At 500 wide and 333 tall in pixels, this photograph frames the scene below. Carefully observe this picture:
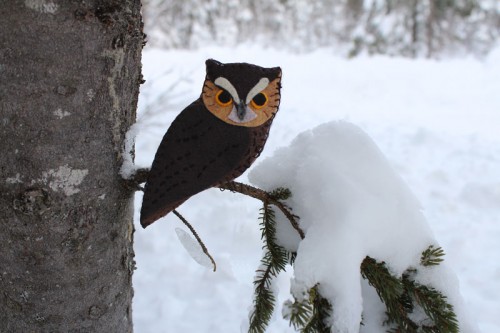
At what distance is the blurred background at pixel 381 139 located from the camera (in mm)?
2141

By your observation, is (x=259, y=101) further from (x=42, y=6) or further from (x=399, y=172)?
(x=399, y=172)

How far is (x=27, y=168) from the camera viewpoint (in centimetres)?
70

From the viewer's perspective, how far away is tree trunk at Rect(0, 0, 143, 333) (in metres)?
0.66

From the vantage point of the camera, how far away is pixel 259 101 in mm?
749

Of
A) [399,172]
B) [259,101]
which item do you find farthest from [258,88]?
[399,172]

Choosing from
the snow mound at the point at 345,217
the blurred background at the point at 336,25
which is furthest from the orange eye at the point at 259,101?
the blurred background at the point at 336,25

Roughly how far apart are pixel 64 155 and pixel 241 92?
0.30 m

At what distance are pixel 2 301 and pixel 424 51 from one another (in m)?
11.6

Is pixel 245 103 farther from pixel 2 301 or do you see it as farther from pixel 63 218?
pixel 2 301

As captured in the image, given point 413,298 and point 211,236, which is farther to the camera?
point 211,236

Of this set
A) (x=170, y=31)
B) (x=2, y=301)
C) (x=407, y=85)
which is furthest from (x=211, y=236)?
(x=170, y=31)

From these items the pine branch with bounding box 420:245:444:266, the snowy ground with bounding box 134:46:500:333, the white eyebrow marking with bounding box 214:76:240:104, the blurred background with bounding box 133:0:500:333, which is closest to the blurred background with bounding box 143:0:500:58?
the blurred background with bounding box 133:0:500:333

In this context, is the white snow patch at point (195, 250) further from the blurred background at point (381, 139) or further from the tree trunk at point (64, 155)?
the blurred background at point (381, 139)

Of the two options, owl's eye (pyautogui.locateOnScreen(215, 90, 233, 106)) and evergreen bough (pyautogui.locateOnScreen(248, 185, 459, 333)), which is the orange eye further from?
evergreen bough (pyautogui.locateOnScreen(248, 185, 459, 333))
